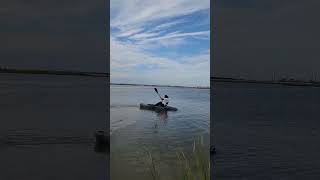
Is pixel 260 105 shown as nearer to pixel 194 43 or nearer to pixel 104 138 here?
pixel 194 43

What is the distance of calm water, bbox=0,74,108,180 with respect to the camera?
2.00 meters

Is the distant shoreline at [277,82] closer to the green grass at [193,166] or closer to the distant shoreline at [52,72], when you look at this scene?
the green grass at [193,166]

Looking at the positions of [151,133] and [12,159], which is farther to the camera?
[151,133]

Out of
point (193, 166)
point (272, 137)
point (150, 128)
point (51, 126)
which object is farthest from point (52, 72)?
point (272, 137)

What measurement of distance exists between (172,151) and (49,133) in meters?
1.01

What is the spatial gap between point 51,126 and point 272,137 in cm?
199

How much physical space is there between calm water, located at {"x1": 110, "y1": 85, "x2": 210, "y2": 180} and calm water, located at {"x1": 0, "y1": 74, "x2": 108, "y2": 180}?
0.91 ft

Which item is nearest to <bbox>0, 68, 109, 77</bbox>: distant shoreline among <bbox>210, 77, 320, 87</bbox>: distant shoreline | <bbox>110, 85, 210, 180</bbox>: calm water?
<bbox>110, 85, 210, 180</bbox>: calm water

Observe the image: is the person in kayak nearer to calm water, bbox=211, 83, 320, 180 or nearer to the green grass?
calm water, bbox=211, 83, 320, 180

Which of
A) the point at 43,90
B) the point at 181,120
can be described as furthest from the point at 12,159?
the point at 181,120

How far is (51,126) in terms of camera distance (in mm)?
2104

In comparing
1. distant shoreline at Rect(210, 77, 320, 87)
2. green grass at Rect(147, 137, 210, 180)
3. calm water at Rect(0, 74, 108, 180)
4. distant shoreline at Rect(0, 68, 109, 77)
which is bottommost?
green grass at Rect(147, 137, 210, 180)

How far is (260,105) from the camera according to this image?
3656mm

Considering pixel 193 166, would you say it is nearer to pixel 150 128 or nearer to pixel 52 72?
pixel 52 72
